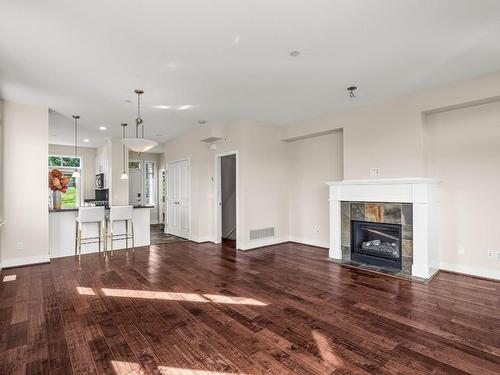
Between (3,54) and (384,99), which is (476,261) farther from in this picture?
(3,54)

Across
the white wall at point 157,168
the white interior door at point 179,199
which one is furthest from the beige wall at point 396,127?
the white wall at point 157,168

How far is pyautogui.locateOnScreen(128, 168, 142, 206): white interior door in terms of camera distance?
977 centimetres

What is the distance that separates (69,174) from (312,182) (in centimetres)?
809

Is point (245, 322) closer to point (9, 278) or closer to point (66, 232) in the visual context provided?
point (9, 278)

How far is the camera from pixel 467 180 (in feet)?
13.3

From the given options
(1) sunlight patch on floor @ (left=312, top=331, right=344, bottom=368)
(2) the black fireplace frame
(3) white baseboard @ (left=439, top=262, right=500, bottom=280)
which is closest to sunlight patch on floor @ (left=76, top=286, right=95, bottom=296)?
(1) sunlight patch on floor @ (left=312, top=331, right=344, bottom=368)

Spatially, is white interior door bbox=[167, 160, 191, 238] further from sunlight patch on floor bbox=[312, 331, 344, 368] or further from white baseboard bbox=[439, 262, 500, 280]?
white baseboard bbox=[439, 262, 500, 280]

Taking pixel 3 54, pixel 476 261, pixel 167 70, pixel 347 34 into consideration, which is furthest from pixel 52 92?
pixel 476 261

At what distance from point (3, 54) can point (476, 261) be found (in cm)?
672

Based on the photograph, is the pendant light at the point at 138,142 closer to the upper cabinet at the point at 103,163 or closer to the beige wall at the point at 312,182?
the beige wall at the point at 312,182

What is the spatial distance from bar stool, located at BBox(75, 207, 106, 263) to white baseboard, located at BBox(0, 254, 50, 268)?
533 mm

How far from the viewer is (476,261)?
13.0 feet

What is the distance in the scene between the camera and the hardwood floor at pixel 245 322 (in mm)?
2023

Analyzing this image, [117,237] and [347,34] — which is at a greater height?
[347,34]
